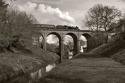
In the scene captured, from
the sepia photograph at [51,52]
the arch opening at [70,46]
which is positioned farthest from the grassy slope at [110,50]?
the arch opening at [70,46]

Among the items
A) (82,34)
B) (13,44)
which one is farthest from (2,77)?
(82,34)

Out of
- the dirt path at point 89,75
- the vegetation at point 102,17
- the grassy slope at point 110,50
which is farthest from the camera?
the vegetation at point 102,17

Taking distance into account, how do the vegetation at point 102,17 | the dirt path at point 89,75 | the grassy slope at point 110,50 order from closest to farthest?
the dirt path at point 89,75 → the grassy slope at point 110,50 → the vegetation at point 102,17

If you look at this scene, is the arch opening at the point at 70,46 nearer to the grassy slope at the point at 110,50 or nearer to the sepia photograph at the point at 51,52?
the sepia photograph at the point at 51,52

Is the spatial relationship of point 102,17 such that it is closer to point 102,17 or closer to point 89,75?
point 102,17

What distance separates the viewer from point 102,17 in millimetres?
51469

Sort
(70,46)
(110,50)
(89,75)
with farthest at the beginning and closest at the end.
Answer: (70,46) → (110,50) → (89,75)

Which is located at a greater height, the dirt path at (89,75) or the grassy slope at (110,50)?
the grassy slope at (110,50)

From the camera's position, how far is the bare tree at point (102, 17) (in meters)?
50.4

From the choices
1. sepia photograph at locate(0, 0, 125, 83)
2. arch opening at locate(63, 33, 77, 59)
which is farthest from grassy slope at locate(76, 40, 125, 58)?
arch opening at locate(63, 33, 77, 59)

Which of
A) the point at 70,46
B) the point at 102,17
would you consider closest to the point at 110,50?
the point at 102,17

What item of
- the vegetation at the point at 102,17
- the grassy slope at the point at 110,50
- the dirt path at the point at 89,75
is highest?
the vegetation at the point at 102,17

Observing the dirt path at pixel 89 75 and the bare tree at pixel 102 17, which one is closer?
the dirt path at pixel 89 75

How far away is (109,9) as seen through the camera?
5209 cm
